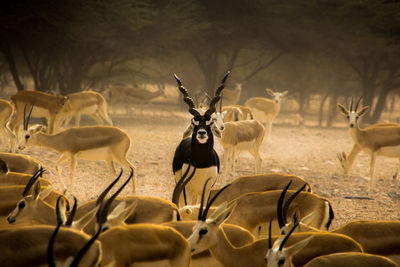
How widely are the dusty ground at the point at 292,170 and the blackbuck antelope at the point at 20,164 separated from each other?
3.47 ft

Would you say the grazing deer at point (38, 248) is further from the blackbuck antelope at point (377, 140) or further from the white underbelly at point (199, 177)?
the blackbuck antelope at point (377, 140)

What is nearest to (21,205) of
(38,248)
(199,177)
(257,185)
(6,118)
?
(38,248)

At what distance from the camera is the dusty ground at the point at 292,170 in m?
6.50

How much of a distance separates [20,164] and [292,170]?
17.6 ft

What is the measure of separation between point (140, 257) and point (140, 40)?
1468 centimetres

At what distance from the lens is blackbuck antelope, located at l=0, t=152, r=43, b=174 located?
5.33 m

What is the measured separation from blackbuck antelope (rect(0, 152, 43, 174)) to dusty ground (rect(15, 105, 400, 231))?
41.6 inches

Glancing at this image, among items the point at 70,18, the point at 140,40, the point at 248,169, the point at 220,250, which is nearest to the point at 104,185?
the point at 248,169

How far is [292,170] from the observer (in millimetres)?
8859

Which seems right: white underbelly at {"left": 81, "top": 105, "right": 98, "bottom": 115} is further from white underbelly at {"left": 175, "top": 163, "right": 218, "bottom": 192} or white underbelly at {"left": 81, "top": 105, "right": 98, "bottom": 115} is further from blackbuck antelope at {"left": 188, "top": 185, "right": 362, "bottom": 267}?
blackbuck antelope at {"left": 188, "top": 185, "right": 362, "bottom": 267}

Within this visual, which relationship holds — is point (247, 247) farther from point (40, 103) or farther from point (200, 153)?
point (40, 103)

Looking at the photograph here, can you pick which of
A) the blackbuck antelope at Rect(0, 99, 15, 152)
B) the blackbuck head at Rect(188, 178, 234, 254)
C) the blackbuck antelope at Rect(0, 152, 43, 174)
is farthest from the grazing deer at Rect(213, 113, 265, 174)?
the blackbuck head at Rect(188, 178, 234, 254)

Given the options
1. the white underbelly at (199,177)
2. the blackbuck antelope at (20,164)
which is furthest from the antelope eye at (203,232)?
the blackbuck antelope at (20,164)

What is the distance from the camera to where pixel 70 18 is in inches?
544
